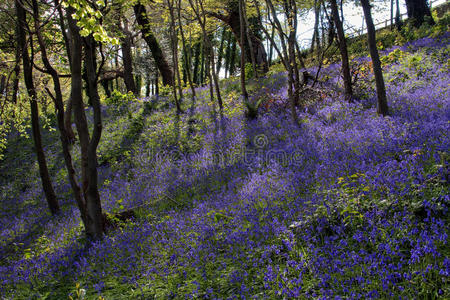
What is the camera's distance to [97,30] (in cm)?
387

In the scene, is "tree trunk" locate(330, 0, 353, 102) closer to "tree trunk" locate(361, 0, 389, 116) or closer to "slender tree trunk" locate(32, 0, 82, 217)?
"tree trunk" locate(361, 0, 389, 116)

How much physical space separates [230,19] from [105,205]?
14712 mm

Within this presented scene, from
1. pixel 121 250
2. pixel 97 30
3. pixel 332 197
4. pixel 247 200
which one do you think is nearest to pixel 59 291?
pixel 121 250

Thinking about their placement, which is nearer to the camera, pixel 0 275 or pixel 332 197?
pixel 332 197

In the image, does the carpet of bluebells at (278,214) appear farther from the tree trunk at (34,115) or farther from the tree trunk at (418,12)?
the tree trunk at (418,12)

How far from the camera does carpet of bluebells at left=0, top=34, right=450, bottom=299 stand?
3400 mm

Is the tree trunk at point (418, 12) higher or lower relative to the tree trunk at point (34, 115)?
higher

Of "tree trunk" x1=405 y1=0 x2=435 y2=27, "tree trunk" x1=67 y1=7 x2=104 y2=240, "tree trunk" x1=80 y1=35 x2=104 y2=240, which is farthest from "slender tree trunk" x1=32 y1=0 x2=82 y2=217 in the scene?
"tree trunk" x1=405 y1=0 x2=435 y2=27

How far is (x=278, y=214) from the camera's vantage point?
16.6ft

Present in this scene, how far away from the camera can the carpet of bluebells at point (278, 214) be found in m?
3.40

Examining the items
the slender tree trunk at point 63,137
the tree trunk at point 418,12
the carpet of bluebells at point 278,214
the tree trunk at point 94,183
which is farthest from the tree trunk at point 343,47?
the tree trunk at point 418,12

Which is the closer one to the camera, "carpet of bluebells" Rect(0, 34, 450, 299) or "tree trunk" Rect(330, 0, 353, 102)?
"carpet of bluebells" Rect(0, 34, 450, 299)

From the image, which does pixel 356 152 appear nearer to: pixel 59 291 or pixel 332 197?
pixel 332 197

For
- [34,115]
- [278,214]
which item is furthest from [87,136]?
[278,214]
